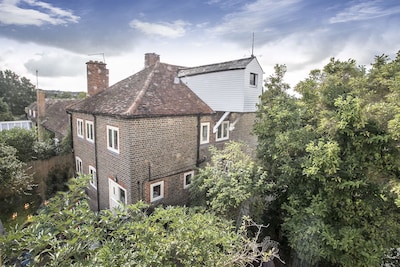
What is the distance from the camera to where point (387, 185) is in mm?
5672

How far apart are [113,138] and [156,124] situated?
2.19 meters

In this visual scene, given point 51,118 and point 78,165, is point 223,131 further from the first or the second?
point 51,118

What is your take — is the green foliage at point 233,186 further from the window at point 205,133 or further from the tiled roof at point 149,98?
the tiled roof at point 149,98

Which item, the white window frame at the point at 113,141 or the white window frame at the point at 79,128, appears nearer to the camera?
the white window frame at the point at 113,141

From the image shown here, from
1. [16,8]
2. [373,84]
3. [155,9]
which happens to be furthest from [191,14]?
[373,84]

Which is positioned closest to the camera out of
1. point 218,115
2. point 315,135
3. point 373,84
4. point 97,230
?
point 97,230

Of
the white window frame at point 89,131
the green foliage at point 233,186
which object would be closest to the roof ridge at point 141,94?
the white window frame at point 89,131

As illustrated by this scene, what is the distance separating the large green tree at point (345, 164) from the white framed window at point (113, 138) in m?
6.89

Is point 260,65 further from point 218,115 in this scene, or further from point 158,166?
point 158,166

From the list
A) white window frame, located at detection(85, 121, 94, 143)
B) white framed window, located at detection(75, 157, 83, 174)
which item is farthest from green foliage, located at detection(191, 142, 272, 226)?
white framed window, located at detection(75, 157, 83, 174)

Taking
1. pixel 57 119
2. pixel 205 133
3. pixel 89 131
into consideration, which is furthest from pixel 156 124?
pixel 57 119

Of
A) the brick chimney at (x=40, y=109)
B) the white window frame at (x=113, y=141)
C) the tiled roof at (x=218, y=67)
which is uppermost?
the tiled roof at (x=218, y=67)

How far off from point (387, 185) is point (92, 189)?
13637 millimetres

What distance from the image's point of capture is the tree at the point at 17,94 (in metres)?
45.8
